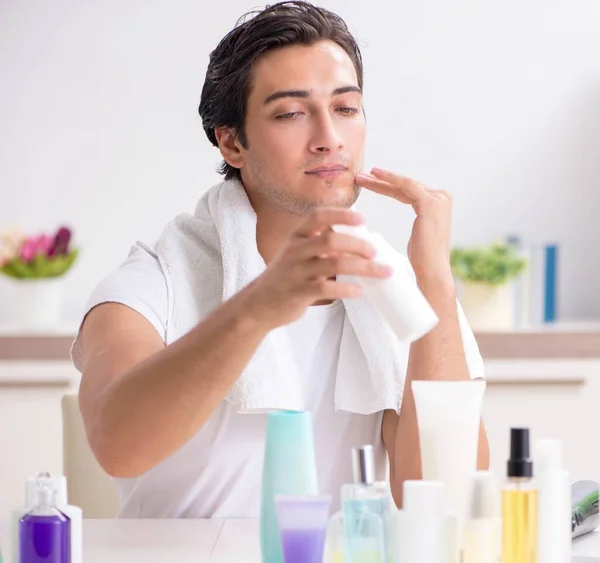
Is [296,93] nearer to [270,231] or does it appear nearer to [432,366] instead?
[270,231]

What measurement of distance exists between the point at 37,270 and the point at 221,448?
144 centimetres

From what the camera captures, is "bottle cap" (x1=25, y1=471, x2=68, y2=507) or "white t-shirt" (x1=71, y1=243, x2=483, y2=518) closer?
"bottle cap" (x1=25, y1=471, x2=68, y2=507)

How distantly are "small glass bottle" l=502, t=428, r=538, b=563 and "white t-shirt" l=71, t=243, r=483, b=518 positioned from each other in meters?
0.58

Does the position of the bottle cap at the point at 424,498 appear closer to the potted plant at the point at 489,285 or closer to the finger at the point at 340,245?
the finger at the point at 340,245

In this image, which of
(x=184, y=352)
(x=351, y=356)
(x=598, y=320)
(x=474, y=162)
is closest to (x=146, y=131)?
(x=474, y=162)

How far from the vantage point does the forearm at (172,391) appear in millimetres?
1114

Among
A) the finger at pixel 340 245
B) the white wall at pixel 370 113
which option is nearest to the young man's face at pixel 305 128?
the finger at pixel 340 245

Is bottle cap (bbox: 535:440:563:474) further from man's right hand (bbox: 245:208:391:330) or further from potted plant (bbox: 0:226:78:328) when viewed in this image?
potted plant (bbox: 0:226:78:328)

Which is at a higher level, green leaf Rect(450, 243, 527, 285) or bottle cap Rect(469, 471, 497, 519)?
green leaf Rect(450, 243, 527, 285)

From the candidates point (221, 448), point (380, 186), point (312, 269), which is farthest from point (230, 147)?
point (312, 269)

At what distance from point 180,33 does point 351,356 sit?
5.58 ft

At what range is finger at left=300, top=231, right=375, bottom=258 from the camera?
97 centimetres

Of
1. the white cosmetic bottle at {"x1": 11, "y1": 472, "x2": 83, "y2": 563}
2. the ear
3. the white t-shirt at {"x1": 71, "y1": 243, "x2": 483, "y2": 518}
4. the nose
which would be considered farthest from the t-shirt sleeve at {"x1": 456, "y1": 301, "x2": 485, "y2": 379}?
the white cosmetic bottle at {"x1": 11, "y1": 472, "x2": 83, "y2": 563}

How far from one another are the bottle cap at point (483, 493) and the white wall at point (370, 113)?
2.07 meters
